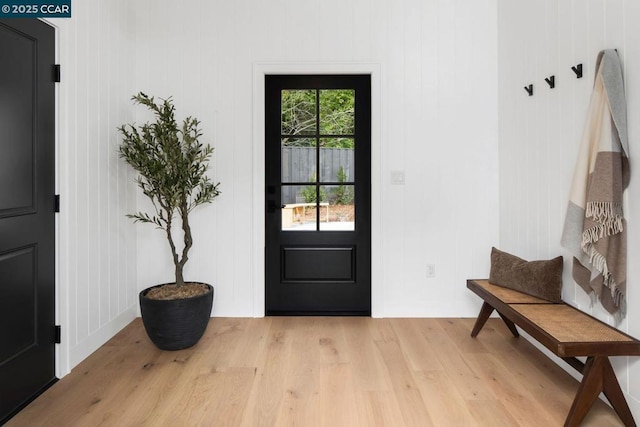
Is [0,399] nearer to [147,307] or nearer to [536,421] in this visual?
[147,307]

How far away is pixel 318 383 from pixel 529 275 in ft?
4.72

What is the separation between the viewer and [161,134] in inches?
106

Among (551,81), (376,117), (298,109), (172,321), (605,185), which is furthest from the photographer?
(298,109)

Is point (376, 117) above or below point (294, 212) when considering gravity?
above

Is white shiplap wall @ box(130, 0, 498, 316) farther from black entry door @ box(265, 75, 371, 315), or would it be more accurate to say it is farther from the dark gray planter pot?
the dark gray planter pot

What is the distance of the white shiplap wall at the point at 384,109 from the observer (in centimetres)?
322

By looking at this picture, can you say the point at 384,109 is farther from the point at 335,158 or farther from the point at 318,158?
the point at 318,158

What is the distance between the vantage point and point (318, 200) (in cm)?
336

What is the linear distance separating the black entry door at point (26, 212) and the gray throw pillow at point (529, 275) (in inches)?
109

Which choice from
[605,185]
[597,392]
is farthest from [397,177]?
[597,392]

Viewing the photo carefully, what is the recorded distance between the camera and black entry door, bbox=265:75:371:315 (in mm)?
3324

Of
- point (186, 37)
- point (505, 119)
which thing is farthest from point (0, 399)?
point (505, 119)

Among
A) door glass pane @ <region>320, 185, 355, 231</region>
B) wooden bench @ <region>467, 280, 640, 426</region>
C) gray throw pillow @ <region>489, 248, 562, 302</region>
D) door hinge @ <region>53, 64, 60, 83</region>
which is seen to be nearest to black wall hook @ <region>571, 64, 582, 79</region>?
gray throw pillow @ <region>489, 248, 562, 302</region>

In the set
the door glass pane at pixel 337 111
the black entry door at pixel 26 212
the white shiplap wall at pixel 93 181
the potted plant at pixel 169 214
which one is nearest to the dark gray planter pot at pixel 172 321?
the potted plant at pixel 169 214
